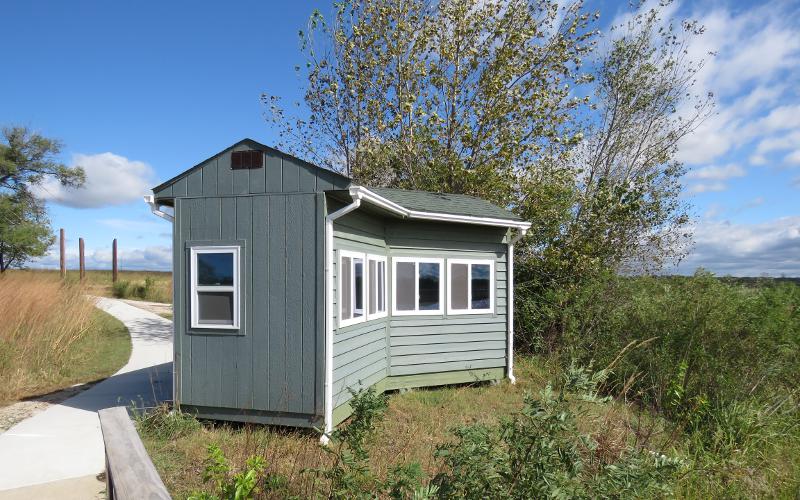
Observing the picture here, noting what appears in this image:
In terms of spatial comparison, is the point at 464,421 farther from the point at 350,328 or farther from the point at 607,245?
the point at 607,245

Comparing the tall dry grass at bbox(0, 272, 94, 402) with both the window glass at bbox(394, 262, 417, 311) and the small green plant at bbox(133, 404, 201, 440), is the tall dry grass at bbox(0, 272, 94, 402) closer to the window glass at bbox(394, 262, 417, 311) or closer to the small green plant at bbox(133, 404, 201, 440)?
the small green plant at bbox(133, 404, 201, 440)

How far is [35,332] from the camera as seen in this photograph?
930 cm

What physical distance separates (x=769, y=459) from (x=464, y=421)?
10.4 feet

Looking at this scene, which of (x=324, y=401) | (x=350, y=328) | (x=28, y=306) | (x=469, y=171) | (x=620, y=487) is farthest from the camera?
(x=469, y=171)

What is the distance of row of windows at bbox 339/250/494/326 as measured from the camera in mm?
6914

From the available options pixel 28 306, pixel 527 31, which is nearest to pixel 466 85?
pixel 527 31

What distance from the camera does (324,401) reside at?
5.79 m

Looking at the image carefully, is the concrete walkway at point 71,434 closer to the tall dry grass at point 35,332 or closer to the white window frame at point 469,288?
the tall dry grass at point 35,332

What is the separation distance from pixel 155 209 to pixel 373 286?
2.98 metres

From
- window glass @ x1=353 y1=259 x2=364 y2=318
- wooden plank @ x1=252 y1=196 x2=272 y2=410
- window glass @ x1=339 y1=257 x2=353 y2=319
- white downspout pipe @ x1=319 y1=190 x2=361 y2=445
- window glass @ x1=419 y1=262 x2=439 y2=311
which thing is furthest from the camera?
window glass @ x1=419 y1=262 x2=439 y2=311

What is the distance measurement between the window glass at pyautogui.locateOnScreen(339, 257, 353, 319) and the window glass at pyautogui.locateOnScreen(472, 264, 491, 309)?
2878 millimetres

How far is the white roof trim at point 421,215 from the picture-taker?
19.1 feet

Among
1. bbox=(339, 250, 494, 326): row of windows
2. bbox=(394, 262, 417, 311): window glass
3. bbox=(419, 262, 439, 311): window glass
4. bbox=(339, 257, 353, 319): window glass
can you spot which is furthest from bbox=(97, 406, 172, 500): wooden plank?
bbox=(419, 262, 439, 311): window glass

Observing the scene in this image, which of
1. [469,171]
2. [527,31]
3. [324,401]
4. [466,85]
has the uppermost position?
[527,31]
